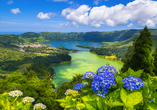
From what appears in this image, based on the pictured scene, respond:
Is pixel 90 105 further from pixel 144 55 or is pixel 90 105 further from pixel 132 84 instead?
pixel 144 55

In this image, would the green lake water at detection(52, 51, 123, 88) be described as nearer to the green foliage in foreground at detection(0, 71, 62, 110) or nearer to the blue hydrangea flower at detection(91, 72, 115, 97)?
the green foliage in foreground at detection(0, 71, 62, 110)

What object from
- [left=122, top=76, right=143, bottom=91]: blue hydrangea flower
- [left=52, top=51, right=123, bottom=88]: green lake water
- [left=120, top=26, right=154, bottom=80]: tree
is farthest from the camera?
[left=52, top=51, right=123, bottom=88]: green lake water

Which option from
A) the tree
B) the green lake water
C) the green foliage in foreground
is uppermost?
the tree

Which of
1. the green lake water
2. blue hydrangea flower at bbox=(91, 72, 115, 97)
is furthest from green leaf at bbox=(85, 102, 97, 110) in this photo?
the green lake water

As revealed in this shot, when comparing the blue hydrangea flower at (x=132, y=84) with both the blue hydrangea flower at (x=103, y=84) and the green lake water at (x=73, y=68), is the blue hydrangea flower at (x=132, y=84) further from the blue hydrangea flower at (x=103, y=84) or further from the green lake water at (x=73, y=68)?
the green lake water at (x=73, y=68)

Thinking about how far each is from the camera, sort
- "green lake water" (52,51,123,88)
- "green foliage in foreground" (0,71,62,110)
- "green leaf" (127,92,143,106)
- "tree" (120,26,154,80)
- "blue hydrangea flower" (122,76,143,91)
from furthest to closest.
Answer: "green lake water" (52,51,123,88), "tree" (120,26,154,80), "green foliage in foreground" (0,71,62,110), "blue hydrangea flower" (122,76,143,91), "green leaf" (127,92,143,106)

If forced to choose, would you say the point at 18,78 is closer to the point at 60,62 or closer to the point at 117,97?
the point at 117,97

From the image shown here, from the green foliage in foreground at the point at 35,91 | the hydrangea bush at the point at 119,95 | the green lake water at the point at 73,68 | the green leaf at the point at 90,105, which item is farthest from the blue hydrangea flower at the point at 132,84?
the green lake water at the point at 73,68

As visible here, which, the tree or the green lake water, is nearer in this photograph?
the tree

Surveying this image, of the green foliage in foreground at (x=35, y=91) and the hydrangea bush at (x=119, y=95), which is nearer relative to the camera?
the hydrangea bush at (x=119, y=95)

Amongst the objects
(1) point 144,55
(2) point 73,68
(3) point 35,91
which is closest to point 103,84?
(1) point 144,55

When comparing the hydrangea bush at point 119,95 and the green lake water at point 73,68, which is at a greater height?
the hydrangea bush at point 119,95
